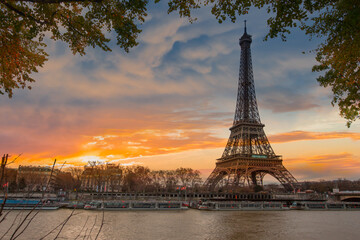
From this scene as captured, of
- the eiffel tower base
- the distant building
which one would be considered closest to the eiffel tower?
the eiffel tower base

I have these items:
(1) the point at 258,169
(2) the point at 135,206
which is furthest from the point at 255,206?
(2) the point at 135,206

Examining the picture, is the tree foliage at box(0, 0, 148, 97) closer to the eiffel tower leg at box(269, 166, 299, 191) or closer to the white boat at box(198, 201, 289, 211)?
the white boat at box(198, 201, 289, 211)

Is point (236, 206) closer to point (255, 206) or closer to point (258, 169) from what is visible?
point (255, 206)

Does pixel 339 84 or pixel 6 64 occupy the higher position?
pixel 339 84

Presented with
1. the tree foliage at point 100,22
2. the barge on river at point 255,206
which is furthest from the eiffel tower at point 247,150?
the tree foliage at point 100,22

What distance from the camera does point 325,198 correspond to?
256ft

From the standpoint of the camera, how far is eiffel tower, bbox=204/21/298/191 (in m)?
71.8

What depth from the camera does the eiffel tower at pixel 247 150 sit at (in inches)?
2825

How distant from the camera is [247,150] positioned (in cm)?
7644

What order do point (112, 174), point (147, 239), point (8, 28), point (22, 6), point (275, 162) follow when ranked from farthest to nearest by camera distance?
point (112, 174), point (275, 162), point (147, 239), point (8, 28), point (22, 6)

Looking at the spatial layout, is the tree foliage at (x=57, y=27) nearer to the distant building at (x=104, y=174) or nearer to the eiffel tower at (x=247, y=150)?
the eiffel tower at (x=247, y=150)

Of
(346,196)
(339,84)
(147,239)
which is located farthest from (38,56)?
(346,196)

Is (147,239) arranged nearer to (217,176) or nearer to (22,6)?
(22,6)

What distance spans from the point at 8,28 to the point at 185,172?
97.2m
